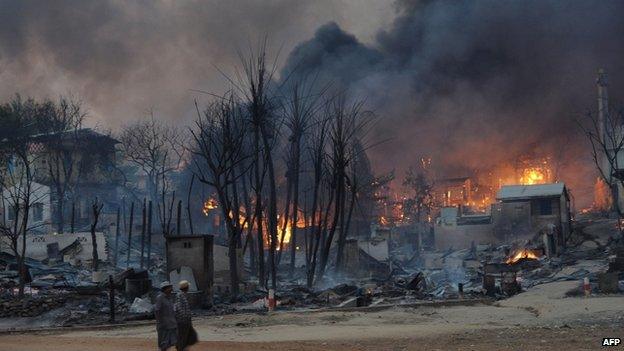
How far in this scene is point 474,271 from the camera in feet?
105

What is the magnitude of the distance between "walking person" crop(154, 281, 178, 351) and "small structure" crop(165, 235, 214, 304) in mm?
10187

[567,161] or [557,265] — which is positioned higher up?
[567,161]

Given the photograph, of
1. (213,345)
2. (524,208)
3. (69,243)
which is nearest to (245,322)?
(213,345)

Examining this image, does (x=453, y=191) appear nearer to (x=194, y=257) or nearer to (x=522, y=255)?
(x=522, y=255)

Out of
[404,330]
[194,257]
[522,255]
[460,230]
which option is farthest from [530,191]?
[404,330]

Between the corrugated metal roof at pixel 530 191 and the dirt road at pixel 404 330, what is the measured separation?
26801 millimetres

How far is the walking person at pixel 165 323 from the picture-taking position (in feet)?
33.5

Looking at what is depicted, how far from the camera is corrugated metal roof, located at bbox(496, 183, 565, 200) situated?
44094 mm

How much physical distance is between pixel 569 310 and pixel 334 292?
845cm

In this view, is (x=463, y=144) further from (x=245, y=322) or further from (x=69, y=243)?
(x=245, y=322)

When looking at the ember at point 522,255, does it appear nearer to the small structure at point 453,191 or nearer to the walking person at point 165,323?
the walking person at point 165,323

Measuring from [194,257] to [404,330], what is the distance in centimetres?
867

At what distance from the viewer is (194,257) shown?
20625 millimetres

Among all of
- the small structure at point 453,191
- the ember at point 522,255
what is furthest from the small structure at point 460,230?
the small structure at point 453,191
